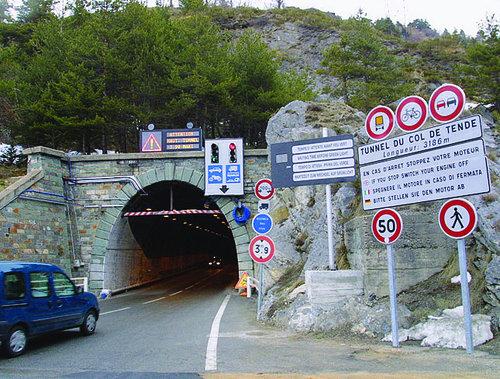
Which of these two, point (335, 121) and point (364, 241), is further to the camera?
point (335, 121)

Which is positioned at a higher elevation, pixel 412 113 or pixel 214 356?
pixel 412 113

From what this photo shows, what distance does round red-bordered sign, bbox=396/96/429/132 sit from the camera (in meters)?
8.11

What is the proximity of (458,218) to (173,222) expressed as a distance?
1139 inches

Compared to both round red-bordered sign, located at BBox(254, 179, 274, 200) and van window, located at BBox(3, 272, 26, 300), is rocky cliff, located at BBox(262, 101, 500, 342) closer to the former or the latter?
round red-bordered sign, located at BBox(254, 179, 274, 200)

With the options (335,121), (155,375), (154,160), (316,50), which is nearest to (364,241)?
(155,375)

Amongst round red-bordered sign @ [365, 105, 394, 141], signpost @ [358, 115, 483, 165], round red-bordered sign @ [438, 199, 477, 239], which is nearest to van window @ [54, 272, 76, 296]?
signpost @ [358, 115, 483, 165]

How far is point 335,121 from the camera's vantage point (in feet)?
58.4

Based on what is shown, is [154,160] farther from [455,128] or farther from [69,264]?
[455,128]

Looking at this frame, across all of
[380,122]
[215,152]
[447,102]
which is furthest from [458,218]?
[215,152]

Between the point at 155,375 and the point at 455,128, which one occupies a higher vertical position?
the point at 455,128

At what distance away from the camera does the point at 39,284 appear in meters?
9.14

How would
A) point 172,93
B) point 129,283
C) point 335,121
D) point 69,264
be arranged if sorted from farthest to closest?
point 172,93 → point 129,283 → point 69,264 → point 335,121

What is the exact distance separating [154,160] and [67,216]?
5.19 metres

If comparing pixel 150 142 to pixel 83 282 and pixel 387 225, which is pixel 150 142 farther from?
pixel 387 225
